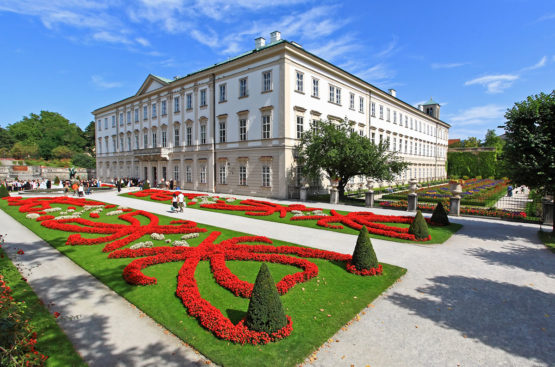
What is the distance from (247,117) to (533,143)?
75.3ft

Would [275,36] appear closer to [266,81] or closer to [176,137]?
[266,81]

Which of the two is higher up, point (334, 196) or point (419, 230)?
point (334, 196)

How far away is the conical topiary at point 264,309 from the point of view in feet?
17.3

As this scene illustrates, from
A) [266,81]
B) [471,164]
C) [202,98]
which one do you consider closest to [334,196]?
[266,81]

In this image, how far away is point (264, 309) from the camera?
5.29 meters

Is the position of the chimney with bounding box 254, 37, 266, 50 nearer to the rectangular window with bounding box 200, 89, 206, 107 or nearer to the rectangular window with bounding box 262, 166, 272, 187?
the rectangular window with bounding box 200, 89, 206, 107

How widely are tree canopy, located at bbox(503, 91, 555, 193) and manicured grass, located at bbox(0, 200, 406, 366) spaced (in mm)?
8578

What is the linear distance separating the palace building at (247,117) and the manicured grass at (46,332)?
68.5 ft

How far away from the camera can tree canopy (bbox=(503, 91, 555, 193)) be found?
12.0m

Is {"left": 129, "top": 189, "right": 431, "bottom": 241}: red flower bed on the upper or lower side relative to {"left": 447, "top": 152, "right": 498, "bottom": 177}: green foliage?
lower

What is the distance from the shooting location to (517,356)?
16.4 feet

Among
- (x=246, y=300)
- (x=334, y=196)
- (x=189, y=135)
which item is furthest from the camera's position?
(x=189, y=135)

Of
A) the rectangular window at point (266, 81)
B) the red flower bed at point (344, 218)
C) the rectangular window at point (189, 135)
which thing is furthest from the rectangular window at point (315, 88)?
the rectangular window at point (189, 135)

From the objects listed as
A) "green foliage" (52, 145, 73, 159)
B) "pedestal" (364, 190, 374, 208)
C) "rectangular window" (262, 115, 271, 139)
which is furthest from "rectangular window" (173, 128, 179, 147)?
"green foliage" (52, 145, 73, 159)
